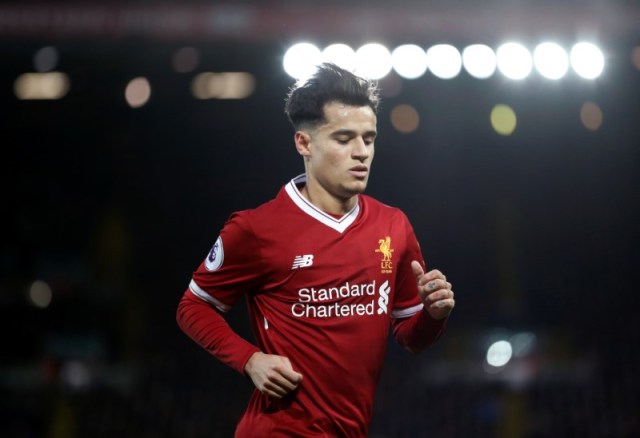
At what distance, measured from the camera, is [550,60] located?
10.9 meters

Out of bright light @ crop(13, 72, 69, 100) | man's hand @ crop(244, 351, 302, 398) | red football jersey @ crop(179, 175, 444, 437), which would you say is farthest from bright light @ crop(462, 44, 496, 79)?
man's hand @ crop(244, 351, 302, 398)

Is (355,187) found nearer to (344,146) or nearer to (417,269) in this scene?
(344,146)

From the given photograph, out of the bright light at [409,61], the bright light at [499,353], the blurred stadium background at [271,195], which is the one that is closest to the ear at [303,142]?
the blurred stadium background at [271,195]

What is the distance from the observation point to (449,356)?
46.2 feet

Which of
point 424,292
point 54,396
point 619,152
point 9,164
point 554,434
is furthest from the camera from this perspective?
point 9,164

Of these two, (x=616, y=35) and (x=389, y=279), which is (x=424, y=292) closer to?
(x=389, y=279)

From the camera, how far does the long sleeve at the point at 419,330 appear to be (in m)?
2.90

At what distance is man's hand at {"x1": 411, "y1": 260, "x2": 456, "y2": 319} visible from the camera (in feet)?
8.81

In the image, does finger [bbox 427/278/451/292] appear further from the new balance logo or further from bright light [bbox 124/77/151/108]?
bright light [bbox 124/77/151/108]

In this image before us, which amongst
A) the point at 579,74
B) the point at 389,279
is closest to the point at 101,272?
the point at 579,74

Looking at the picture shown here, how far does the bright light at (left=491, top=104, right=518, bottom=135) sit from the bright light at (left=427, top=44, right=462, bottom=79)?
1472 mm

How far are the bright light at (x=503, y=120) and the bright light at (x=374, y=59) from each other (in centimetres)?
234

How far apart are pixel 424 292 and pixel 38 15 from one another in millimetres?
7731

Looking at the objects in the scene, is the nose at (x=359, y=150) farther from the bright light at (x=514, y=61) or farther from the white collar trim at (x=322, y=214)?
the bright light at (x=514, y=61)
